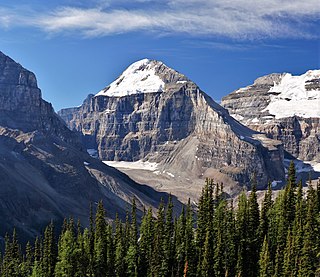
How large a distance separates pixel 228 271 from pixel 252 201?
1693 centimetres

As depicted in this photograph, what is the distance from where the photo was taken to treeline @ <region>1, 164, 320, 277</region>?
112 m

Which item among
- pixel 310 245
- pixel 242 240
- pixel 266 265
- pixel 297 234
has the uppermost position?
pixel 297 234

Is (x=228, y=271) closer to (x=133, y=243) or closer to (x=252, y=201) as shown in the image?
(x=252, y=201)

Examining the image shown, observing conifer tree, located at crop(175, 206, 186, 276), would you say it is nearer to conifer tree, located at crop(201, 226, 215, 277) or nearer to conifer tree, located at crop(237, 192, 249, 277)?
conifer tree, located at crop(201, 226, 215, 277)

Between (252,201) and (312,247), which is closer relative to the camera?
(312,247)

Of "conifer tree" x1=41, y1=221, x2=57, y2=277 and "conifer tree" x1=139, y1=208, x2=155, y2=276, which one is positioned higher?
"conifer tree" x1=139, y1=208, x2=155, y2=276

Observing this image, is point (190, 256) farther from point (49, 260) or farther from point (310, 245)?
point (49, 260)

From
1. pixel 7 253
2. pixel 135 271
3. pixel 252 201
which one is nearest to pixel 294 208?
pixel 252 201

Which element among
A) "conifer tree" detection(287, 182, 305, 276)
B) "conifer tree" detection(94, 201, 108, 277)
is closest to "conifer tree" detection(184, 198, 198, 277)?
"conifer tree" detection(94, 201, 108, 277)

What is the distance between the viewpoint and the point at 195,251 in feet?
409

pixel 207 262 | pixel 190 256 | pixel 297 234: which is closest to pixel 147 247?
pixel 190 256

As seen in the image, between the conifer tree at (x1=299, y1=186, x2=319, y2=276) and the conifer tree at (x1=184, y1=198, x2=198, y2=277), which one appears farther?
the conifer tree at (x1=184, y1=198, x2=198, y2=277)

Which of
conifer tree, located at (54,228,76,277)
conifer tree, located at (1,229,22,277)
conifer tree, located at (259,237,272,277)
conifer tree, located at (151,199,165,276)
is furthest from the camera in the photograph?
conifer tree, located at (1,229,22,277)

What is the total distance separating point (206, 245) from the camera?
11869 centimetres
